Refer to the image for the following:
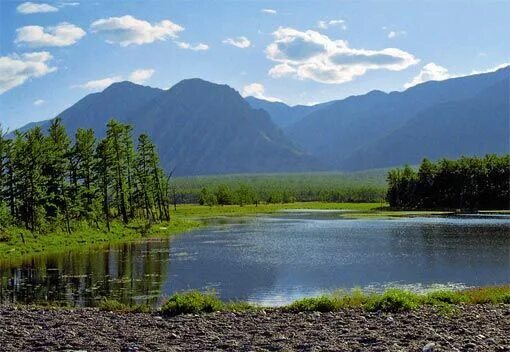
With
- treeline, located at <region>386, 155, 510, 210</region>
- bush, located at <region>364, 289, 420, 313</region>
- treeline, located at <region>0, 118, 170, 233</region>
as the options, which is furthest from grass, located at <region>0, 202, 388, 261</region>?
treeline, located at <region>386, 155, 510, 210</region>

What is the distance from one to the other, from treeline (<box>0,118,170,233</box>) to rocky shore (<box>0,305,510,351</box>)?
4467cm

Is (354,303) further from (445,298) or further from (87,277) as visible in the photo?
(87,277)

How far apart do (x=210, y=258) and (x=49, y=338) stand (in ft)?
115

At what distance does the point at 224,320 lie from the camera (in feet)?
71.6

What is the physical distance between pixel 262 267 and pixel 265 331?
27.5 m

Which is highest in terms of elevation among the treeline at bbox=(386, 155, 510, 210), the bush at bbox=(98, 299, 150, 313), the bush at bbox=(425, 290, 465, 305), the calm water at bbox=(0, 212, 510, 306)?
the treeline at bbox=(386, 155, 510, 210)

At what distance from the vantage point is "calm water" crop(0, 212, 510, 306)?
3628 cm

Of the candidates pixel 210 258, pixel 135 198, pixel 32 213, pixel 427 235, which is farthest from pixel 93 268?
pixel 135 198

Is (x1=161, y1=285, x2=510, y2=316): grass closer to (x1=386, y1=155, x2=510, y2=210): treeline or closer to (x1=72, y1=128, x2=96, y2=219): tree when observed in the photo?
(x1=72, y1=128, x2=96, y2=219): tree

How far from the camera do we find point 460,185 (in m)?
153

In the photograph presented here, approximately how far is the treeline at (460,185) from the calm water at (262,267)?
81142mm

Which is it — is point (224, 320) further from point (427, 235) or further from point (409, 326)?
point (427, 235)

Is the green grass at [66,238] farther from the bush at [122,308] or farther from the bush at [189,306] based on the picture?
the bush at [189,306]

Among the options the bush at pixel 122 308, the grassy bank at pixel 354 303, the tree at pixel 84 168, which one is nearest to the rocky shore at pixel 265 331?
the grassy bank at pixel 354 303
